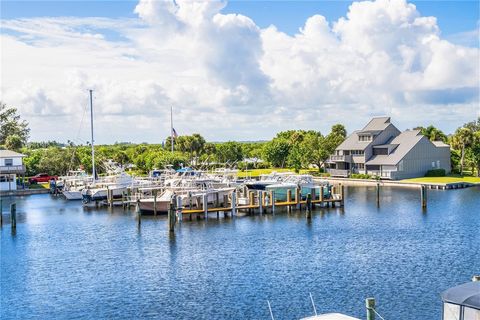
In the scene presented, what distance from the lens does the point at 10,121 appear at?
13112 centimetres

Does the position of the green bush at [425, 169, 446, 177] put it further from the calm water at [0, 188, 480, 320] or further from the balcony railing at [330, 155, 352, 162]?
the calm water at [0, 188, 480, 320]

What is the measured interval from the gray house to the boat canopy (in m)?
76.3

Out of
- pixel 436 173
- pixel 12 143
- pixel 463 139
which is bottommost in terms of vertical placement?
pixel 436 173

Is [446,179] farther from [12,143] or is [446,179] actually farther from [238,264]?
[12,143]

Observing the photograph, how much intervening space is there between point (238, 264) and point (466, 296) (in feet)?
71.2

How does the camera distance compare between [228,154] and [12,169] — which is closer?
[12,169]

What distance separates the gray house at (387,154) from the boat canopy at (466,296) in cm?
7626

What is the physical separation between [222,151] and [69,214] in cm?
7036

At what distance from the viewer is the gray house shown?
313ft


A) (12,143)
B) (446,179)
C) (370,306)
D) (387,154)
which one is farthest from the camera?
(12,143)

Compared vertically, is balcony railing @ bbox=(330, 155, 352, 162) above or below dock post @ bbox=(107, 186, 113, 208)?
above

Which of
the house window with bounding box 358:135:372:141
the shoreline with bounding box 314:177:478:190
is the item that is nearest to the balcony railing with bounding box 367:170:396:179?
the shoreline with bounding box 314:177:478:190

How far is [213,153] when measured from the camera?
13962 centimetres

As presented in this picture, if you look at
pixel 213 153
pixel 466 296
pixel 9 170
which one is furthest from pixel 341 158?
pixel 466 296
